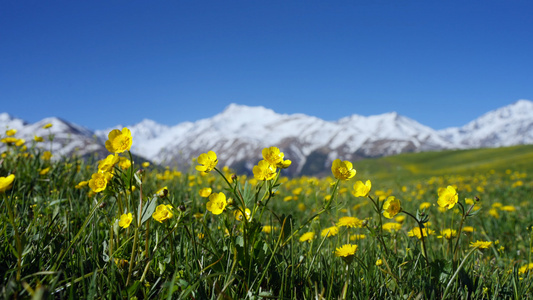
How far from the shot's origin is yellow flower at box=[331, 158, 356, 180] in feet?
5.49

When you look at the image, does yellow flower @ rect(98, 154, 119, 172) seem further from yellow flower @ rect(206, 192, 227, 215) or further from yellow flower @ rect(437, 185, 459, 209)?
yellow flower @ rect(437, 185, 459, 209)

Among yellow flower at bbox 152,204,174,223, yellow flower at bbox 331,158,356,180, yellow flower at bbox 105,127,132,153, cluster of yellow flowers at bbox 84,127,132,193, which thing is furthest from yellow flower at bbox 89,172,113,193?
yellow flower at bbox 331,158,356,180

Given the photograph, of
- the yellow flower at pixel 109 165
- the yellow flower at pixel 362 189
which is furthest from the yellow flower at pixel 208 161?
the yellow flower at pixel 362 189

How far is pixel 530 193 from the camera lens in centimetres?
701

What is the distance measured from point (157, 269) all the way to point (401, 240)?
7.89 feet

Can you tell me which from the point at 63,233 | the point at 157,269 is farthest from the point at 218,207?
the point at 63,233

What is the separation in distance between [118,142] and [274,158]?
28.3 inches

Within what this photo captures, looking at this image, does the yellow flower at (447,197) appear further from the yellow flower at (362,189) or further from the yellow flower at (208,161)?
the yellow flower at (208,161)

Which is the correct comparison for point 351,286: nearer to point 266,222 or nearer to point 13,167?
point 266,222

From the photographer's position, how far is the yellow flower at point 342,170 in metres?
1.67

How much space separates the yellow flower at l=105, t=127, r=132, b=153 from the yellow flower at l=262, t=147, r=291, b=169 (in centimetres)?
62

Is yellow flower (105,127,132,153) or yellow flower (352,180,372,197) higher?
yellow flower (105,127,132,153)

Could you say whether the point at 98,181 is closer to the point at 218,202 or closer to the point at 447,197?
the point at 218,202

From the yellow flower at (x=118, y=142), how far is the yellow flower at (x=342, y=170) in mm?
966
